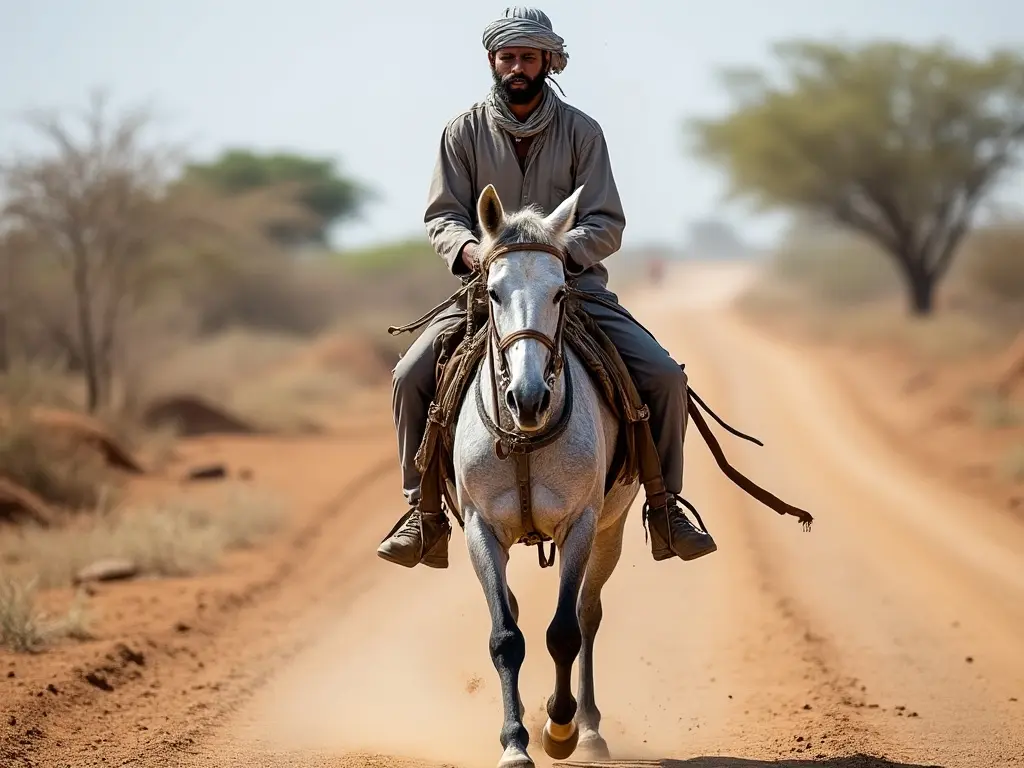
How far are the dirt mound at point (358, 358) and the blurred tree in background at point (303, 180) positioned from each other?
77.8 feet

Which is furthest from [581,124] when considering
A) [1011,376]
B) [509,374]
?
[1011,376]

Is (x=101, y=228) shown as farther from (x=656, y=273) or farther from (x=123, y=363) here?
(x=656, y=273)

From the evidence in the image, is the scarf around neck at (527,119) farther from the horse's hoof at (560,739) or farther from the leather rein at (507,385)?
the horse's hoof at (560,739)

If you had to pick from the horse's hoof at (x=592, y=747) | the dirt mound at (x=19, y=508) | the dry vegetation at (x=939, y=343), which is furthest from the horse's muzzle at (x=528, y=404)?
the dry vegetation at (x=939, y=343)

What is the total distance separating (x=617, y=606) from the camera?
1091 cm

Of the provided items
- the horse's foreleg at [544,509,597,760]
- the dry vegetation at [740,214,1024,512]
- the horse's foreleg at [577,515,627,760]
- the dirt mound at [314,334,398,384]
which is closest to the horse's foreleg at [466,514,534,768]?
the horse's foreleg at [544,509,597,760]

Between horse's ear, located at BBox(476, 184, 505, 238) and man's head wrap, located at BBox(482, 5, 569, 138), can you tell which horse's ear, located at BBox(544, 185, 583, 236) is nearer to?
horse's ear, located at BBox(476, 184, 505, 238)

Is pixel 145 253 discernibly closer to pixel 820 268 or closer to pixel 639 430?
pixel 639 430

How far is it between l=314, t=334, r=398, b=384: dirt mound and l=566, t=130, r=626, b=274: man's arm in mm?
25303

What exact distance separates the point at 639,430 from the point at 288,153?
2394 inches

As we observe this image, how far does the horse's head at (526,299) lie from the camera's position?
573cm

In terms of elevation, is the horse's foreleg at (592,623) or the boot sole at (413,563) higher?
the boot sole at (413,563)

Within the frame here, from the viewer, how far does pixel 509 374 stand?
600cm

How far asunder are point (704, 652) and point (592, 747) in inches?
92.6
